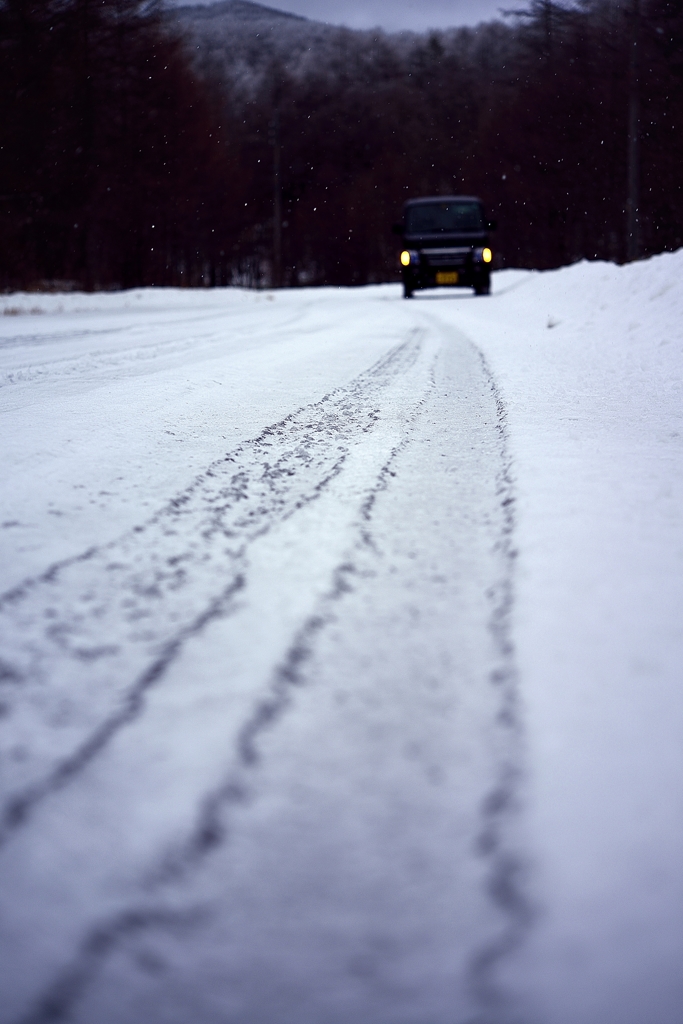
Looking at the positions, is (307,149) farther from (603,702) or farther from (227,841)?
(227,841)

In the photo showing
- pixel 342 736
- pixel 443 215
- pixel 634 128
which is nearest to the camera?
pixel 342 736

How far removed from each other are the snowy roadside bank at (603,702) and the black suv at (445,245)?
15039mm

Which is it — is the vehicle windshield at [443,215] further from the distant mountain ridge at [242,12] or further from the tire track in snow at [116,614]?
the distant mountain ridge at [242,12]

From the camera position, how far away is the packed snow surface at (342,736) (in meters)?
0.97

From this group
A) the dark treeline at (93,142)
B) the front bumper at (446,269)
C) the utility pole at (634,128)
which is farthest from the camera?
the utility pole at (634,128)

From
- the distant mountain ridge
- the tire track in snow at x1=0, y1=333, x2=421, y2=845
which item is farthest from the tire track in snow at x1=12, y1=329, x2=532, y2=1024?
the distant mountain ridge

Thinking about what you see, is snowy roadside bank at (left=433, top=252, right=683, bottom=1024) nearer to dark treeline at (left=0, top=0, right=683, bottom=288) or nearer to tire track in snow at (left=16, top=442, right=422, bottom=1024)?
tire track in snow at (left=16, top=442, right=422, bottom=1024)

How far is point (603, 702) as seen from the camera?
1.44 metres

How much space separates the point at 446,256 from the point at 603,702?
17.9 meters

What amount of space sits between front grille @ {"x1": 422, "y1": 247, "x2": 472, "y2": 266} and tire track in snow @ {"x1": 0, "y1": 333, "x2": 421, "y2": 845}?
52.9 feet

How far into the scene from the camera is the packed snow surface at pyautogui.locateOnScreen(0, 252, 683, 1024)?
0.97m

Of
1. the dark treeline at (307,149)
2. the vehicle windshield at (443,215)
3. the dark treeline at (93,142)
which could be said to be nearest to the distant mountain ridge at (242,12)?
the dark treeline at (307,149)

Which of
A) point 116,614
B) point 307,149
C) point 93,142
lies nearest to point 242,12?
point 307,149

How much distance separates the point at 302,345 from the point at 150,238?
26.6m
